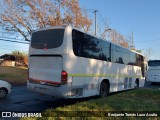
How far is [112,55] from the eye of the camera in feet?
41.4

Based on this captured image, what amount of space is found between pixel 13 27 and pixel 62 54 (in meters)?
24.4

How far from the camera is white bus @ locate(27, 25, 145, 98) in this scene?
348 inches

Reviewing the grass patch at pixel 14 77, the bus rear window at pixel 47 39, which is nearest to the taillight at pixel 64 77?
the bus rear window at pixel 47 39

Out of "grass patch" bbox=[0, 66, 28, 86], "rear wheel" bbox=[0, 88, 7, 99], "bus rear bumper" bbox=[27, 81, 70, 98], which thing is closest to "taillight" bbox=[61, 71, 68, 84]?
"bus rear bumper" bbox=[27, 81, 70, 98]

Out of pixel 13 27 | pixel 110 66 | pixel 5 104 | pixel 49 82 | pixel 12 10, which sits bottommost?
pixel 5 104

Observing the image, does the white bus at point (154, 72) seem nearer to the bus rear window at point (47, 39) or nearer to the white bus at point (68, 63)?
the white bus at point (68, 63)

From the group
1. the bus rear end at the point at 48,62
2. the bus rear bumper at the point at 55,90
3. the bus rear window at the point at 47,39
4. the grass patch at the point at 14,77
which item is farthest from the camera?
the grass patch at the point at 14,77

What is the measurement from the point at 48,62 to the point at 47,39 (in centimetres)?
103

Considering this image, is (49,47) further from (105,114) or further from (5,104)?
(105,114)

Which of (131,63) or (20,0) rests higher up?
(20,0)

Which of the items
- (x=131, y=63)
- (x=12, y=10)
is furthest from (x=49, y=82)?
(x=12, y=10)

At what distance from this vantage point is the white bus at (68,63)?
8.85 meters

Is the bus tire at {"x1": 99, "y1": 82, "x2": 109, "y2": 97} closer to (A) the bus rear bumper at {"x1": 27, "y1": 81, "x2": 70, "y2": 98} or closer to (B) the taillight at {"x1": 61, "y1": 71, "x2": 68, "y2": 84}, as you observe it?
(A) the bus rear bumper at {"x1": 27, "y1": 81, "x2": 70, "y2": 98}

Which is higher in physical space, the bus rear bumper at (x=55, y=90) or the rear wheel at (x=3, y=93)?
the bus rear bumper at (x=55, y=90)
